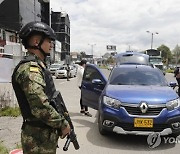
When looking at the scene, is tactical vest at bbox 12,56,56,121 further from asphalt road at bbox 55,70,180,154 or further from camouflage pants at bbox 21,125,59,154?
asphalt road at bbox 55,70,180,154

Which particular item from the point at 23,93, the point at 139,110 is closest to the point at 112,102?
the point at 139,110

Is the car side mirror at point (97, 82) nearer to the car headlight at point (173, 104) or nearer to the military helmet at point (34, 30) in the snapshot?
the car headlight at point (173, 104)

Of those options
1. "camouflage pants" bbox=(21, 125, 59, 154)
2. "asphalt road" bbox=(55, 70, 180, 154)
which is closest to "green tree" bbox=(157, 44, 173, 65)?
"asphalt road" bbox=(55, 70, 180, 154)

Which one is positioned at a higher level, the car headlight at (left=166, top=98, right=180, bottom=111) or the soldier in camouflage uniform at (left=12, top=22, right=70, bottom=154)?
the soldier in camouflage uniform at (left=12, top=22, right=70, bottom=154)

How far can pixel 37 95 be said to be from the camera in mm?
2559

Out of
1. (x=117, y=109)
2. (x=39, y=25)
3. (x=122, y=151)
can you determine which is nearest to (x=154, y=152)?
(x=122, y=151)

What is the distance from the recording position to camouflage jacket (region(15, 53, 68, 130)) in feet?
8.43

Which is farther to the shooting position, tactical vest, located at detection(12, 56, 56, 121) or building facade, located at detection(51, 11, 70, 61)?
building facade, located at detection(51, 11, 70, 61)

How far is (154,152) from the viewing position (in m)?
5.65

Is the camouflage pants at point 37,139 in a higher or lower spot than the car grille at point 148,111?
higher

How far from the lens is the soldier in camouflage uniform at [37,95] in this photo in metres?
2.58

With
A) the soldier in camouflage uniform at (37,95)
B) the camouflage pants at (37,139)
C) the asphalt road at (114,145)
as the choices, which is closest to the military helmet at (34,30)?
the soldier in camouflage uniform at (37,95)

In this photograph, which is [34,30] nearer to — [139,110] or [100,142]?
[139,110]

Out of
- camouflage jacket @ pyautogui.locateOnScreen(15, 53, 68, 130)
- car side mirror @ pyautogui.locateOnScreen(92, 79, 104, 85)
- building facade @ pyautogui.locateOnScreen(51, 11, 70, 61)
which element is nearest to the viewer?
camouflage jacket @ pyautogui.locateOnScreen(15, 53, 68, 130)
